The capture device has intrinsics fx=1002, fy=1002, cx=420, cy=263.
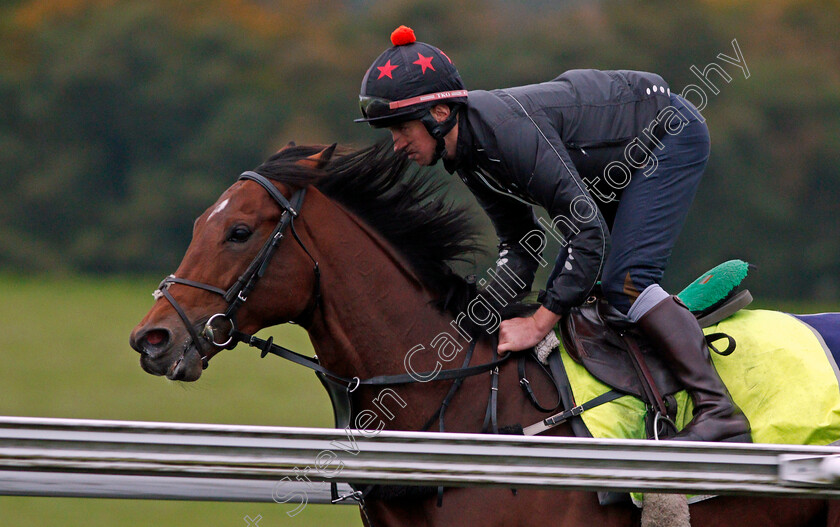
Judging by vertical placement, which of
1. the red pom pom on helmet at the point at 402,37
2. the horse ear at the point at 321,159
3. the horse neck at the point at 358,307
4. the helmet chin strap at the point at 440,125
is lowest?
the horse neck at the point at 358,307

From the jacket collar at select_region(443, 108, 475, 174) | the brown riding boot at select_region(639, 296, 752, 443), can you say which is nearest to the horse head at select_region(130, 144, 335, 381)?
the jacket collar at select_region(443, 108, 475, 174)

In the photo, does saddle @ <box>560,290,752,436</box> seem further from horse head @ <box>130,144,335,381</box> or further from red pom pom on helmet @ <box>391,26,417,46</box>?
red pom pom on helmet @ <box>391,26,417,46</box>

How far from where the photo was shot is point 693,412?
2.81 m

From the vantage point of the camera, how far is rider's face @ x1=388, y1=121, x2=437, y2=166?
9.74 feet

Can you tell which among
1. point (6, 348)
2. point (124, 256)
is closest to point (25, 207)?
point (124, 256)

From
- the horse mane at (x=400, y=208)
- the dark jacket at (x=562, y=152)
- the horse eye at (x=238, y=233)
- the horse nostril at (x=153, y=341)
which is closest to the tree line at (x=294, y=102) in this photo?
the dark jacket at (x=562, y=152)

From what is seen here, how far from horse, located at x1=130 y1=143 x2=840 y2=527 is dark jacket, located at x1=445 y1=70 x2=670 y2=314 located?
21cm

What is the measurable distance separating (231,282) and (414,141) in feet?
2.27

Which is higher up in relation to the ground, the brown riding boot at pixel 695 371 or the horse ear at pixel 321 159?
the horse ear at pixel 321 159

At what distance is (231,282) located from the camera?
2.76 m

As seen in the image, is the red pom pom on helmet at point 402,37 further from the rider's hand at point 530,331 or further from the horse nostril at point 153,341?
the horse nostril at point 153,341

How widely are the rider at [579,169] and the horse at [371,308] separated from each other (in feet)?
0.50

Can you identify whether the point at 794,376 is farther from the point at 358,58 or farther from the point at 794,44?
the point at 358,58

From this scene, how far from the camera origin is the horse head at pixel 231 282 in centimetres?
270
